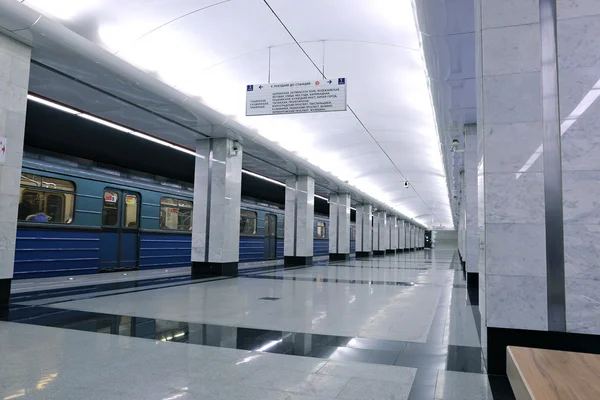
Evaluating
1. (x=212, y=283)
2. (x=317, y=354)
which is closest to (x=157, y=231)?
(x=212, y=283)

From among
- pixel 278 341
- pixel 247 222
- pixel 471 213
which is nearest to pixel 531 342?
pixel 278 341

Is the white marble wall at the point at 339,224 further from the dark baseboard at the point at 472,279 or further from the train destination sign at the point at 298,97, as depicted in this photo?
the train destination sign at the point at 298,97

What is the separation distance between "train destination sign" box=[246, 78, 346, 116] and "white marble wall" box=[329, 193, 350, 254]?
16.7 metres

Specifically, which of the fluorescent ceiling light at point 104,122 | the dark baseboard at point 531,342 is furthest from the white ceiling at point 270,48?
the dark baseboard at point 531,342

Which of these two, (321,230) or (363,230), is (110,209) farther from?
(363,230)

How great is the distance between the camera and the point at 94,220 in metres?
11.8

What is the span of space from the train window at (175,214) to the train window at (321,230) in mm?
12761

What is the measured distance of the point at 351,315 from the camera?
6.75m

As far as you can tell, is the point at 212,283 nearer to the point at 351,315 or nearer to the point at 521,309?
the point at 351,315

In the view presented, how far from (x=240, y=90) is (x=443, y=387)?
8862 mm

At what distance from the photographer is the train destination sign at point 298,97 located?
26.6 ft

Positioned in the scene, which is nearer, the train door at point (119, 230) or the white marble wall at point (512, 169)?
the white marble wall at point (512, 169)

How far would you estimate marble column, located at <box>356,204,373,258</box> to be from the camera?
102 ft

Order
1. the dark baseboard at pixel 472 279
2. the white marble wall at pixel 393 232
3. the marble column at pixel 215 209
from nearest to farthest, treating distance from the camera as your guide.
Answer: the dark baseboard at pixel 472 279 → the marble column at pixel 215 209 → the white marble wall at pixel 393 232
